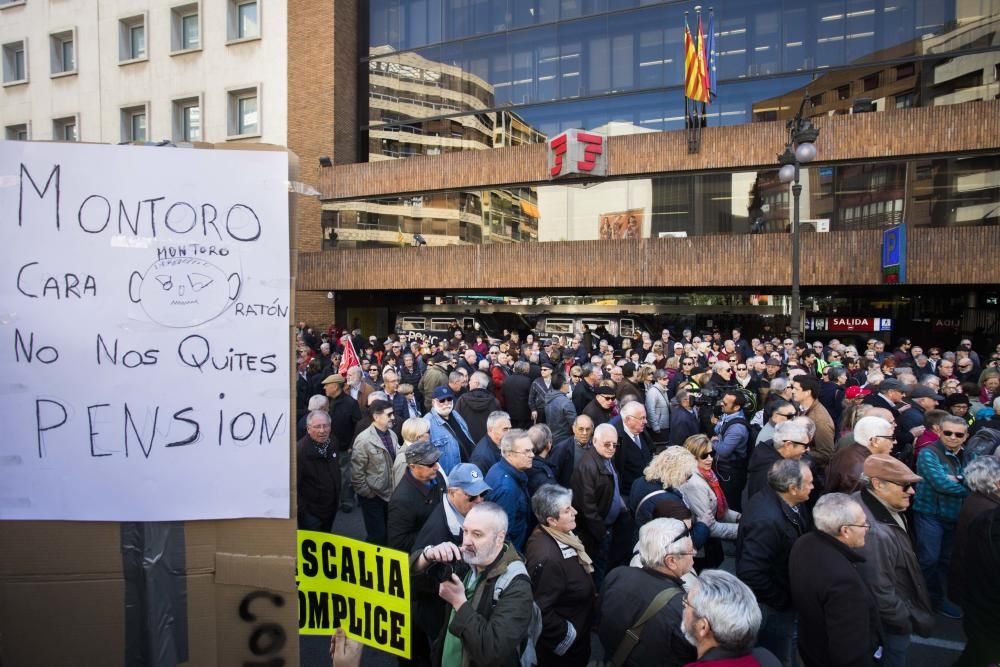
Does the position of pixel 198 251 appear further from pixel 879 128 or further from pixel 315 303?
pixel 315 303

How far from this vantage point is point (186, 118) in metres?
26.4

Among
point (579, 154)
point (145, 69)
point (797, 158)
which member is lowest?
point (797, 158)

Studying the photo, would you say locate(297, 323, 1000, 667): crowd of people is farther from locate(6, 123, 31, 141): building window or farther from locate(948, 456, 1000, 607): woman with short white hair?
locate(6, 123, 31, 141): building window

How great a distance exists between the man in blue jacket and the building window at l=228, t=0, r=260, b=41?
26.5 metres

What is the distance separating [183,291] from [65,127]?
33151 millimetres

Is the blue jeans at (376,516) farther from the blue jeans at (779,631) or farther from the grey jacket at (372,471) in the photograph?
the blue jeans at (779,631)

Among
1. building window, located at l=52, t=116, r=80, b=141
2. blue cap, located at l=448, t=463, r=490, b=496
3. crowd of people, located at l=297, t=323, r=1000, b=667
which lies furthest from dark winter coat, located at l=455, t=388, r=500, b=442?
building window, located at l=52, t=116, r=80, b=141

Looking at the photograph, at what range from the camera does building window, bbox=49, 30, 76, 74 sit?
89.5 feet

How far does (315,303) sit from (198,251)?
24884mm

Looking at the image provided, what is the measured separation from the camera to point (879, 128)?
56.9ft

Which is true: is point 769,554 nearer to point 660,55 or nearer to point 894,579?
point 894,579

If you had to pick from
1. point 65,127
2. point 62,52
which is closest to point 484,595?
point 65,127

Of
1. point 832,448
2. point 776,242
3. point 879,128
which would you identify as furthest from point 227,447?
point 879,128

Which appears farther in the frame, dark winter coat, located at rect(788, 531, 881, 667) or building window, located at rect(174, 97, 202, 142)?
building window, located at rect(174, 97, 202, 142)
